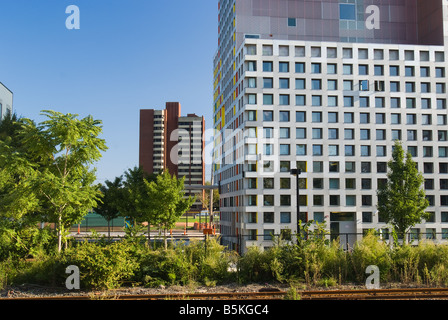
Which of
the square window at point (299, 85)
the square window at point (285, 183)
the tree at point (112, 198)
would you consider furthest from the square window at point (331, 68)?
the tree at point (112, 198)

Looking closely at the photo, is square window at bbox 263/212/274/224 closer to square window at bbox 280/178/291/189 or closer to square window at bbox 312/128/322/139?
square window at bbox 280/178/291/189

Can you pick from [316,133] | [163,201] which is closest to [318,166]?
[316,133]

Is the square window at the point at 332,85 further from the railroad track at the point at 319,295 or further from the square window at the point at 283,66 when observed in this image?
the railroad track at the point at 319,295

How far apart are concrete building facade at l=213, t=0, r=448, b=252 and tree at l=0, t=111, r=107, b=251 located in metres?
29.8

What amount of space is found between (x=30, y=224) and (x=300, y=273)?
11.2 m

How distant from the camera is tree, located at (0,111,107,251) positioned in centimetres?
1627

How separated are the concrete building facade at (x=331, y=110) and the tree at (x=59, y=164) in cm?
2983

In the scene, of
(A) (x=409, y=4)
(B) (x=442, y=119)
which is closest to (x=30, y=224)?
(B) (x=442, y=119)

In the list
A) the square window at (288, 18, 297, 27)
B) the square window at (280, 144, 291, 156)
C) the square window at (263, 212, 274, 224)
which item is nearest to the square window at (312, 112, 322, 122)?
the square window at (280, 144, 291, 156)

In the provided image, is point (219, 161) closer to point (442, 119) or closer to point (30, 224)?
point (442, 119)

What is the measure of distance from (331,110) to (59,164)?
Answer: 36956mm

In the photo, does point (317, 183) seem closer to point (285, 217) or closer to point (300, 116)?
point (285, 217)

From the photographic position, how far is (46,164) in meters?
18.4

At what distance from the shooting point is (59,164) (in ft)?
60.1
